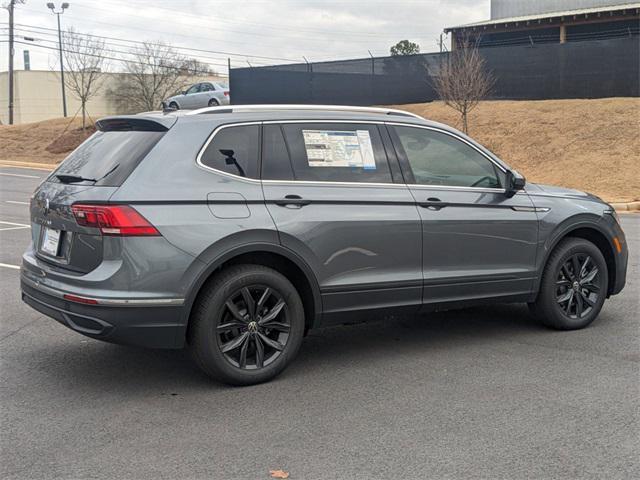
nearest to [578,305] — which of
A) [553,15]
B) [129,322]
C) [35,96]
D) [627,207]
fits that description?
[129,322]

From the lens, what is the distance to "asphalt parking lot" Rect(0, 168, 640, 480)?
152 inches

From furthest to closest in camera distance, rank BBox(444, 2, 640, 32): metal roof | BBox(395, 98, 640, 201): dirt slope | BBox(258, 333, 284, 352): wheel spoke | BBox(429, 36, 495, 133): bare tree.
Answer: BBox(444, 2, 640, 32): metal roof < BBox(429, 36, 495, 133): bare tree < BBox(395, 98, 640, 201): dirt slope < BBox(258, 333, 284, 352): wheel spoke

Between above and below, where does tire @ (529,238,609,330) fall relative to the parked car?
below

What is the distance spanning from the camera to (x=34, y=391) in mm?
4941

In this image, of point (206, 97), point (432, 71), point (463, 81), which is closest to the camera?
point (463, 81)

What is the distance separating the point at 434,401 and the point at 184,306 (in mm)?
1649

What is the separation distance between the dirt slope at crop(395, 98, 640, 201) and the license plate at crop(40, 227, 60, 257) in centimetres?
1539

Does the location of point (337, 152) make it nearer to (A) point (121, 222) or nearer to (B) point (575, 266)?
(A) point (121, 222)

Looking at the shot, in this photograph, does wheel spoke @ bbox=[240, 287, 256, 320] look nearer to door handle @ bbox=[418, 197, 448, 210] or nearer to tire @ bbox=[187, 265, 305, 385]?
tire @ bbox=[187, 265, 305, 385]

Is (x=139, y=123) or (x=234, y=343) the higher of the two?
(x=139, y=123)

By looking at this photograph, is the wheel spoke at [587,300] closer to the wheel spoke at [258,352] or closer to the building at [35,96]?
the wheel spoke at [258,352]

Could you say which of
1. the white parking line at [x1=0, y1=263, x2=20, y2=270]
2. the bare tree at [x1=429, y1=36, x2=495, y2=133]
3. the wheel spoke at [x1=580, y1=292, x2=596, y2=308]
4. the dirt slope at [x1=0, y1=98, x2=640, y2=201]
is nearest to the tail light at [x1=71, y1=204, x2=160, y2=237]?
the wheel spoke at [x1=580, y1=292, x2=596, y2=308]

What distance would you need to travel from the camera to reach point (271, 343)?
16.6 ft

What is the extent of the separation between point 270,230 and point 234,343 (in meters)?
0.76
